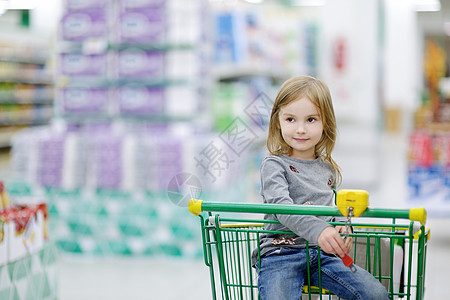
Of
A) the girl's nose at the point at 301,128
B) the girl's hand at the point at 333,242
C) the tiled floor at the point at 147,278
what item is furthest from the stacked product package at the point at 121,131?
the girl's hand at the point at 333,242

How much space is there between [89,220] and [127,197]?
1.07 ft

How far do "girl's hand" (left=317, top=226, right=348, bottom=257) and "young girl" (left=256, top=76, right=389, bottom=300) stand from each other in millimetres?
27

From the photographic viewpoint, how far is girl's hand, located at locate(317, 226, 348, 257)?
143cm

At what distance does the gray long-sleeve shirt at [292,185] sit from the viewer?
1617mm

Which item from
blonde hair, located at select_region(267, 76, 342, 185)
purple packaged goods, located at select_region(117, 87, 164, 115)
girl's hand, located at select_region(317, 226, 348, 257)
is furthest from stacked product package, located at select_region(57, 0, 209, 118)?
girl's hand, located at select_region(317, 226, 348, 257)

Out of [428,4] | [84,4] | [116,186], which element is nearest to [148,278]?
[116,186]

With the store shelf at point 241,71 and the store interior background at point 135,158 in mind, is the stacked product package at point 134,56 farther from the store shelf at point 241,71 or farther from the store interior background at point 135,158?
the store shelf at point 241,71

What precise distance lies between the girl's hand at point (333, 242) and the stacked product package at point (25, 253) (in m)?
1.44

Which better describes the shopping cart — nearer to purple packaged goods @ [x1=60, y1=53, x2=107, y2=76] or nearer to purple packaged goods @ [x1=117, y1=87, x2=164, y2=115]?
purple packaged goods @ [x1=117, y1=87, x2=164, y2=115]

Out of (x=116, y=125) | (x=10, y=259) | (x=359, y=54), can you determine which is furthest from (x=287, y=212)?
(x=359, y=54)

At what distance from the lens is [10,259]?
2.49m

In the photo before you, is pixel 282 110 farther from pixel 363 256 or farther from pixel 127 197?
pixel 127 197

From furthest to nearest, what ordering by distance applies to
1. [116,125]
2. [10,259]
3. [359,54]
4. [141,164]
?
[359,54] < [116,125] < [141,164] < [10,259]

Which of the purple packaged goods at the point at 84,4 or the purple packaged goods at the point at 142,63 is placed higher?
the purple packaged goods at the point at 84,4
